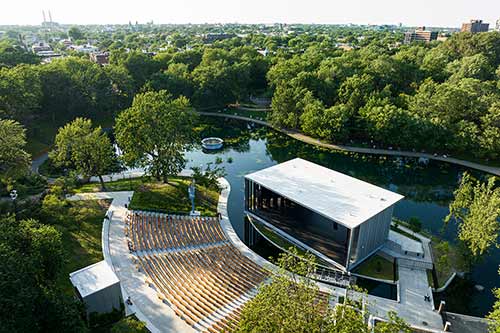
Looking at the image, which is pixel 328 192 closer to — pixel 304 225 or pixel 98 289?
pixel 304 225

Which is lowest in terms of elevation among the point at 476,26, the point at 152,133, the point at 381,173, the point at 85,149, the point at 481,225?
the point at 381,173

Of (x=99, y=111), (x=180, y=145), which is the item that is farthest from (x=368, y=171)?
(x=99, y=111)

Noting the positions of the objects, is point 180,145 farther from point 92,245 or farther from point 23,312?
point 23,312

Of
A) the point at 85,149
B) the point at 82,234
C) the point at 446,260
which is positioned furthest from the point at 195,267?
the point at 446,260

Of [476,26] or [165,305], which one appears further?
[476,26]

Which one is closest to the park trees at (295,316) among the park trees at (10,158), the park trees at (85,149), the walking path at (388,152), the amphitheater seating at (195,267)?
the amphitheater seating at (195,267)

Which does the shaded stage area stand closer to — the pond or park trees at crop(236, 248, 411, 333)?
the pond

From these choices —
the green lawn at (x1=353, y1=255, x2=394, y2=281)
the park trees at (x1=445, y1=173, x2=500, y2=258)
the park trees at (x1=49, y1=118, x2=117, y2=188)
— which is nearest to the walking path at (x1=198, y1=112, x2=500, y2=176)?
the park trees at (x1=445, y1=173, x2=500, y2=258)
